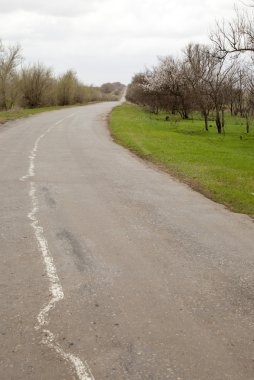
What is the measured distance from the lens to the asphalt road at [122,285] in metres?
4.39

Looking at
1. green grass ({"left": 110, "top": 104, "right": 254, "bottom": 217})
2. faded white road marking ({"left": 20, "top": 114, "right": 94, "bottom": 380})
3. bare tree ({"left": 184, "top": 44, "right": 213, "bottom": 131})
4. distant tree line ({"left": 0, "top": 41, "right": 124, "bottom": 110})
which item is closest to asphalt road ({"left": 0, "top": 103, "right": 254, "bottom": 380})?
faded white road marking ({"left": 20, "top": 114, "right": 94, "bottom": 380})

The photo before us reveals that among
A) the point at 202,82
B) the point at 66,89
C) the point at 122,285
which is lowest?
the point at 122,285

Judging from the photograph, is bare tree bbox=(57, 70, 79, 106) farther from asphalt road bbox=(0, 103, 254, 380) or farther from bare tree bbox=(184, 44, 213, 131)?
asphalt road bbox=(0, 103, 254, 380)

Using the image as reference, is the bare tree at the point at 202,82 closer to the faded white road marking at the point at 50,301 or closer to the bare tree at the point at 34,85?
the bare tree at the point at 34,85

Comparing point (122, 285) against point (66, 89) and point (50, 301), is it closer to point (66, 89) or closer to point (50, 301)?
point (50, 301)

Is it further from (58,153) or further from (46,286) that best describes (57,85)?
(46,286)

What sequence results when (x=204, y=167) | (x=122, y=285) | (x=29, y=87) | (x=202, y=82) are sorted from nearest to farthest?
(x=122, y=285), (x=204, y=167), (x=202, y=82), (x=29, y=87)

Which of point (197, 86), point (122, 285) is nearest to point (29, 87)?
point (197, 86)

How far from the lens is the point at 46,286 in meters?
6.00

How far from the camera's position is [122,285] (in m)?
6.09

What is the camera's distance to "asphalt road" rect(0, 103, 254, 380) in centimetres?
439

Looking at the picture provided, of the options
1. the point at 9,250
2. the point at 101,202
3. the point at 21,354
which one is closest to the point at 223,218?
the point at 101,202

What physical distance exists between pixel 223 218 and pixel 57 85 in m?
66.5

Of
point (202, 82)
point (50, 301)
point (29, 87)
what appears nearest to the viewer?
point (50, 301)
